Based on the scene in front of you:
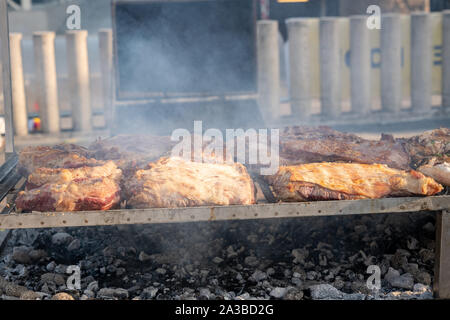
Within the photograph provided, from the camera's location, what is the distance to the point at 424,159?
15.2 ft

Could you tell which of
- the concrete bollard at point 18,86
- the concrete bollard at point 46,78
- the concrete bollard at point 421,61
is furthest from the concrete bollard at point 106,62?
the concrete bollard at point 421,61

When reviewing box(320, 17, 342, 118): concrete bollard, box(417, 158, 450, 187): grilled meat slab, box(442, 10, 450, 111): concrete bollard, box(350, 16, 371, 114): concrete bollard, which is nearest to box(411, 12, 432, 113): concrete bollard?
box(442, 10, 450, 111): concrete bollard

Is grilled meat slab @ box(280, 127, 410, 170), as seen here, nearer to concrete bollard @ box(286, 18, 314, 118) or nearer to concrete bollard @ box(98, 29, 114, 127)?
concrete bollard @ box(286, 18, 314, 118)

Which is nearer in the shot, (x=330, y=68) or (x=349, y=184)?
(x=349, y=184)

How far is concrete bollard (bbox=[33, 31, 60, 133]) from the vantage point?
32.5ft

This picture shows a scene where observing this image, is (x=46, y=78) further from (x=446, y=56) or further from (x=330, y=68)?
(x=446, y=56)

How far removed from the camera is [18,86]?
9.96 meters

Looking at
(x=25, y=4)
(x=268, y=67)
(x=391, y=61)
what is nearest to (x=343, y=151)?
(x=268, y=67)

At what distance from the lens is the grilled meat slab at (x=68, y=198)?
3.83 metres

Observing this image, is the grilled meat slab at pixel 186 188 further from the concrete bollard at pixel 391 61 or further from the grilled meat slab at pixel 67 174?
the concrete bollard at pixel 391 61

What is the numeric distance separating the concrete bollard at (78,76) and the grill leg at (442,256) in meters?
7.47

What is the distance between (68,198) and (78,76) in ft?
21.8

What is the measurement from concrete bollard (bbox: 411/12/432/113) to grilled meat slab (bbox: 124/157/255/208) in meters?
7.72

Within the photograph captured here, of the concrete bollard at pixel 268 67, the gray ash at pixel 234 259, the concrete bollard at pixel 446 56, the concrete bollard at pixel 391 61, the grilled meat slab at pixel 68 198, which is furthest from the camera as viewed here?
the concrete bollard at pixel 446 56
